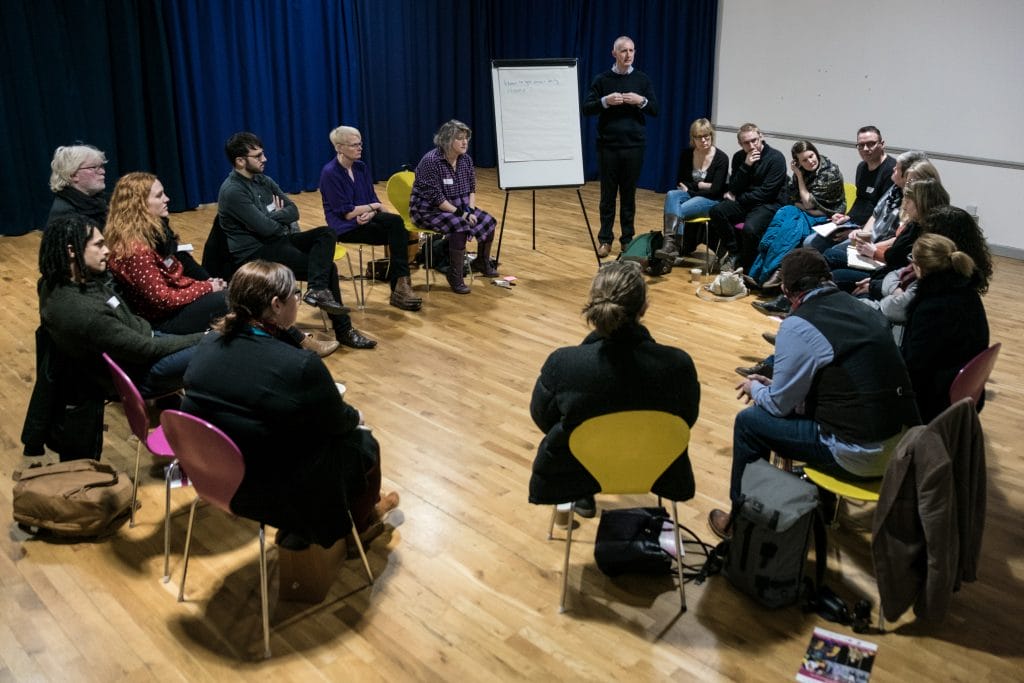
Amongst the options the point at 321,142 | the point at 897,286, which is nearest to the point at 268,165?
the point at 321,142

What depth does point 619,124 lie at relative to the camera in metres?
7.07

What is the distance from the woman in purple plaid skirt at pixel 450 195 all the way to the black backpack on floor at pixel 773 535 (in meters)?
3.45

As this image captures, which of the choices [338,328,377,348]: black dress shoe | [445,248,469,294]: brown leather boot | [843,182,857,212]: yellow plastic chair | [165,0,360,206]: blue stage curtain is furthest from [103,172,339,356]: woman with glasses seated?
[165,0,360,206]: blue stage curtain

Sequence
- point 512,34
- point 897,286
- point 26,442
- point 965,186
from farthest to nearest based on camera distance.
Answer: point 512,34, point 965,186, point 897,286, point 26,442

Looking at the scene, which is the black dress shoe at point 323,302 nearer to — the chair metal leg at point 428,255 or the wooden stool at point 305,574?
the chair metal leg at point 428,255

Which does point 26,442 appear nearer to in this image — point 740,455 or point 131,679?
point 131,679

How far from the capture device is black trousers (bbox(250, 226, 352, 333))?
5242 mm

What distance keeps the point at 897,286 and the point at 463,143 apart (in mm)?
2995

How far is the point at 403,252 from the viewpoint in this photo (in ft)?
19.4

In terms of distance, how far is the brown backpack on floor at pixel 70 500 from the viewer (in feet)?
10.8

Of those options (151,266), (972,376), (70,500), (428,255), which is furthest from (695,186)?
(70,500)

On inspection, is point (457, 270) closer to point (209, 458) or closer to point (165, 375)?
point (165, 375)

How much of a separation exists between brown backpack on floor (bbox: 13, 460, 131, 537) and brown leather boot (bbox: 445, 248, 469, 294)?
3.14 metres

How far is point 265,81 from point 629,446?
7554 mm
